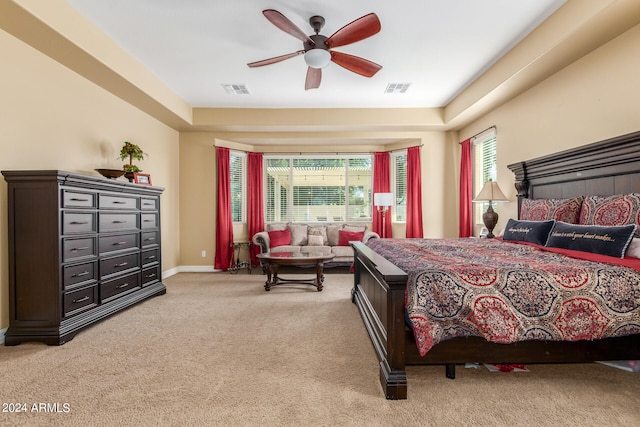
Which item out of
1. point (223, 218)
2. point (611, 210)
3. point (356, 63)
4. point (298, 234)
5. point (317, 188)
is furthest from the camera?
point (317, 188)

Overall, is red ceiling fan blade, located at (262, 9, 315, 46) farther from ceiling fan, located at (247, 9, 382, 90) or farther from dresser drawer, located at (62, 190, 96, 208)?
dresser drawer, located at (62, 190, 96, 208)

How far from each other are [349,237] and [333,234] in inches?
15.9

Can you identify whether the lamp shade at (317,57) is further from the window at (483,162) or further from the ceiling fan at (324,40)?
the window at (483,162)

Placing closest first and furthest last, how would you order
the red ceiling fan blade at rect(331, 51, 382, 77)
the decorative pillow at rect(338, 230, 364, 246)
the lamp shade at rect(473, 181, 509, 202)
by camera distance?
the red ceiling fan blade at rect(331, 51, 382, 77), the lamp shade at rect(473, 181, 509, 202), the decorative pillow at rect(338, 230, 364, 246)

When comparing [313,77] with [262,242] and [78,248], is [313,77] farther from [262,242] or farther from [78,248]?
[262,242]

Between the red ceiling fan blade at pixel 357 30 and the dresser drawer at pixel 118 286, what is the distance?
330 cm

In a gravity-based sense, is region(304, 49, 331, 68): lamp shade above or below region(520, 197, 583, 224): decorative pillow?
above

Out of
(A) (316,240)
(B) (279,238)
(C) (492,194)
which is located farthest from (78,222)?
(C) (492,194)

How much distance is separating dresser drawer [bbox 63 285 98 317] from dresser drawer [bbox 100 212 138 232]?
619 mm

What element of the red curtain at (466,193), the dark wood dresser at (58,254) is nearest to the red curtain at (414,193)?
the red curtain at (466,193)

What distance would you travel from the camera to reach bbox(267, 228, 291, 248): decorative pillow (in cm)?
598

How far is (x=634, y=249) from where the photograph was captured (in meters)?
2.13

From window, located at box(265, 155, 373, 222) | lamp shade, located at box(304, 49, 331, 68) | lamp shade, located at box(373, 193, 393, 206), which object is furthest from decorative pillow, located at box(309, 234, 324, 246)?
lamp shade, located at box(304, 49, 331, 68)

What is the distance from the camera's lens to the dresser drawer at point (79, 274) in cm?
278
